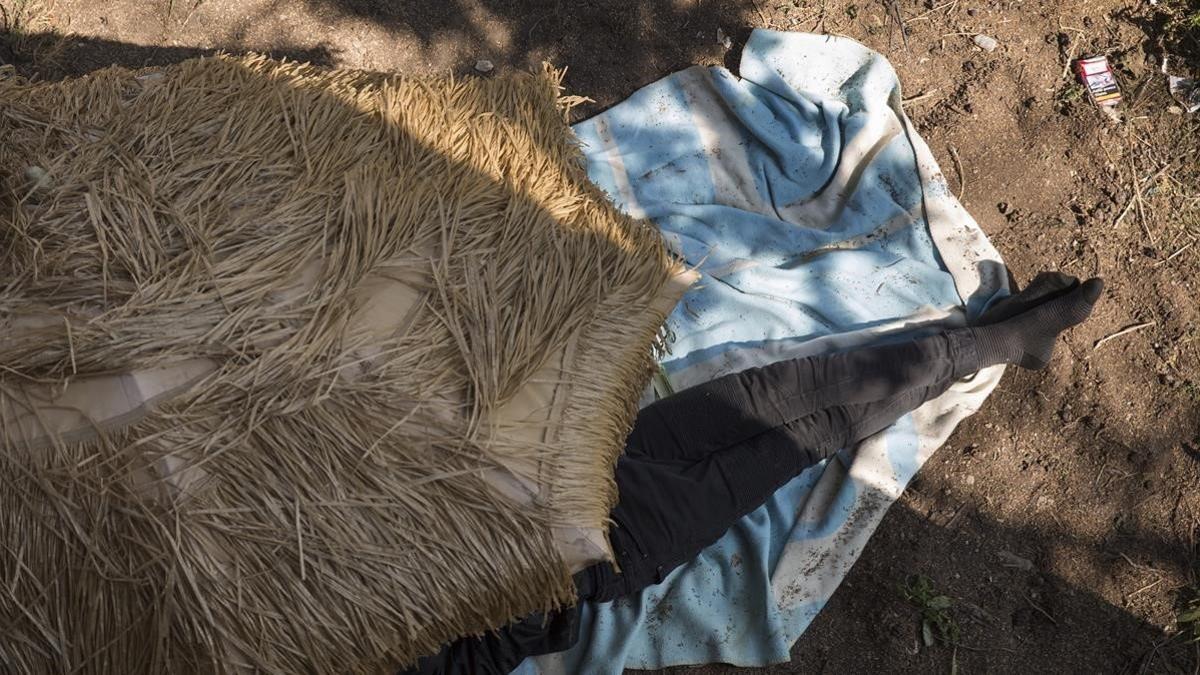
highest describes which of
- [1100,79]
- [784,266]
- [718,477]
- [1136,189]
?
[1100,79]

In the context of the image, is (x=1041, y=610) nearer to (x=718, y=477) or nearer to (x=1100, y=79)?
(x=718, y=477)

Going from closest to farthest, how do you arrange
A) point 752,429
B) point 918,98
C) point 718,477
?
1. point 718,477
2. point 752,429
3. point 918,98

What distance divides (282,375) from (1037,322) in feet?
6.35

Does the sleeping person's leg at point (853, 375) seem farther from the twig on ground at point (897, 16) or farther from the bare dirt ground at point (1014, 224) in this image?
the twig on ground at point (897, 16)

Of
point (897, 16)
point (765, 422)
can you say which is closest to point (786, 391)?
point (765, 422)

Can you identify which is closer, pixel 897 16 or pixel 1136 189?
pixel 1136 189

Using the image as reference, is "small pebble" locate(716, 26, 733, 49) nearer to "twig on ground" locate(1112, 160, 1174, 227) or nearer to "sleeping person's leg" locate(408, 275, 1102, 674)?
"sleeping person's leg" locate(408, 275, 1102, 674)

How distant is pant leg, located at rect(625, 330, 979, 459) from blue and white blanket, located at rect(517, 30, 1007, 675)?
0.52 ft

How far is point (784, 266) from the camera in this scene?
8.54 feet

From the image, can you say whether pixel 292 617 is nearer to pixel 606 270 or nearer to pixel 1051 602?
pixel 606 270

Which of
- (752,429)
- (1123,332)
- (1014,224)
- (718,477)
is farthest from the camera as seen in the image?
(1014,224)

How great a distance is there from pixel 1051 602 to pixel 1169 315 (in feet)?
2.88

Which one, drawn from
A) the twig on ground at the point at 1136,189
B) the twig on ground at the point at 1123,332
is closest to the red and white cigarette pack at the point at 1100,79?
the twig on ground at the point at 1136,189

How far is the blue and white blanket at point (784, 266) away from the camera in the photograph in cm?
229
